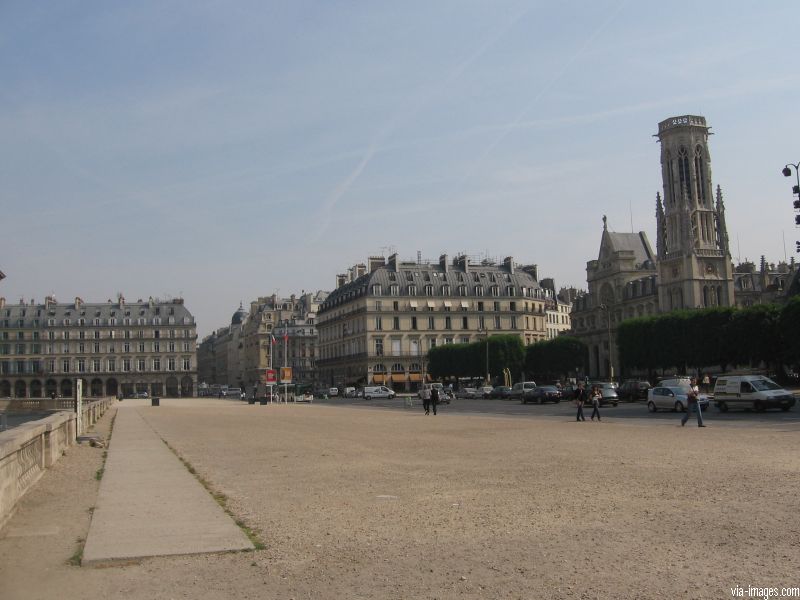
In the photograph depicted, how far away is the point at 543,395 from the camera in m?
62.2

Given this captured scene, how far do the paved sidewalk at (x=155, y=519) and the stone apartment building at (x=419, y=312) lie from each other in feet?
320

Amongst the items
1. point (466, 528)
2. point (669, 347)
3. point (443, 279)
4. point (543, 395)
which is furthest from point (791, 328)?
point (466, 528)

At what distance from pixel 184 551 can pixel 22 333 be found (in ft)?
482

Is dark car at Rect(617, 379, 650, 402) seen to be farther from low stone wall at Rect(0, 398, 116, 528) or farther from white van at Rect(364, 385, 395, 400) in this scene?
low stone wall at Rect(0, 398, 116, 528)

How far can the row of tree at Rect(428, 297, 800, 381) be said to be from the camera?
7338 cm

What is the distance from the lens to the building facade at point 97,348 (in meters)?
141

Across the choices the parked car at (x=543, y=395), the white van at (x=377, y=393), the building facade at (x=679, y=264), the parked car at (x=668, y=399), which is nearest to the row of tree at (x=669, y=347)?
the building facade at (x=679, y=264)

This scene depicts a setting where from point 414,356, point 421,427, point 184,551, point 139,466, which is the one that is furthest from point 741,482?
point 414,356

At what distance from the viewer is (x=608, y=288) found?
445 ft

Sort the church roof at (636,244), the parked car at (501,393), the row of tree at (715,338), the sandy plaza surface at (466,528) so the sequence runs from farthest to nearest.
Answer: the church roof at (636,244), the parked car at (501,393), the row of tree at (715,338), the sandy plaza surface at (466,528)

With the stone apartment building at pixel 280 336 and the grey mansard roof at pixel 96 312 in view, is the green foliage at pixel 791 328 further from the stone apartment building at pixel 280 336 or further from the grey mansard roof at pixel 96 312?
the grey mansard roof at pixel 96 312

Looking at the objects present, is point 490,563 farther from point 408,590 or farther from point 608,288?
point 608,288

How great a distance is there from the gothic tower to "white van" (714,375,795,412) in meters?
79.8

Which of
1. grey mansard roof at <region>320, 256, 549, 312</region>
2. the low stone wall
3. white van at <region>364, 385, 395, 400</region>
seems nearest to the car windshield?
the low stone wall
